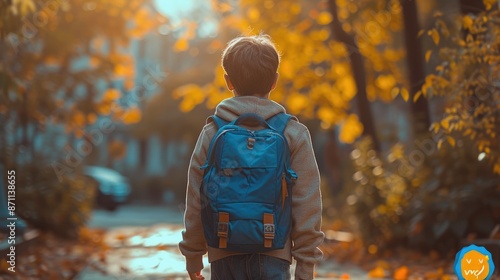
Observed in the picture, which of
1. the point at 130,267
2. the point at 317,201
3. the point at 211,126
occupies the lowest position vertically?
the point at 130,267

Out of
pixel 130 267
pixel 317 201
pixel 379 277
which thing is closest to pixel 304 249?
pixel 317 201

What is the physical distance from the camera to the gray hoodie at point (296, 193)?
3.43 metres

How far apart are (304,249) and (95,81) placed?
1613cm

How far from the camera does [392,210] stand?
36.5 feet

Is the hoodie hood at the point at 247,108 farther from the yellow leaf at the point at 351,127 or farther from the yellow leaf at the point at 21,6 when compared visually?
the yellow leaf at the point at 351,127

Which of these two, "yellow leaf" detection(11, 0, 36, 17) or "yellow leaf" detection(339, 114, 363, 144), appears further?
"yellow leaf" detection(339, 114, 363, 144)

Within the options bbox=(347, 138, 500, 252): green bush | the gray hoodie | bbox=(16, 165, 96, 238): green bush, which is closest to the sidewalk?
bbox=(16, 165, 96, 238): green bush

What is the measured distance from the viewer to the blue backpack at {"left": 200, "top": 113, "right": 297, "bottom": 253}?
3.28 m

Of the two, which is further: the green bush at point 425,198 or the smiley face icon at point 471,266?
the green bush at point 425,198

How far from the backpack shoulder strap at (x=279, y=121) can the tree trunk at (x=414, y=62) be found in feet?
26.5

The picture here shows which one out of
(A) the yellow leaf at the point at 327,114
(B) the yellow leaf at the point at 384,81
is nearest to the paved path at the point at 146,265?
(A) the yellow leaf at the point at 327,114

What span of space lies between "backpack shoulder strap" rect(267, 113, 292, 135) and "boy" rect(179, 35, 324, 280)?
0.06 feet

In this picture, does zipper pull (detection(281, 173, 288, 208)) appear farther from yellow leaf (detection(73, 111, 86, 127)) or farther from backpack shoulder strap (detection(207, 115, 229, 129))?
yellow leaf (detection(73, 111, 86, 127))

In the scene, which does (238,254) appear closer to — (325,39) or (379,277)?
(379,277)
